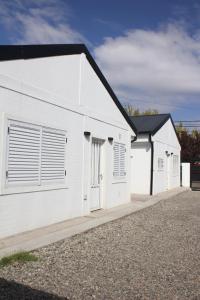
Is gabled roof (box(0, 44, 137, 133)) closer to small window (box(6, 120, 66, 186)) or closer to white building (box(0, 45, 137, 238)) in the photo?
white building (box(0, 45, 137, 238))

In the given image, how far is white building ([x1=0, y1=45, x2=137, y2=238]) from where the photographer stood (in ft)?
26.6

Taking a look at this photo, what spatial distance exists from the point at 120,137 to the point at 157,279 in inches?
365

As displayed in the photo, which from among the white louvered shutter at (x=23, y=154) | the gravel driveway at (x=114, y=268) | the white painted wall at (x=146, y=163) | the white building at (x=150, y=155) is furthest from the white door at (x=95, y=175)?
the white painted wall at (x=146, y=163)

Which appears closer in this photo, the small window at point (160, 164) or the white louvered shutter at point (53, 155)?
the white louvered shutter at point (53, 155)

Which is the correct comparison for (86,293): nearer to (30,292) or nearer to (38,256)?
(30,292)

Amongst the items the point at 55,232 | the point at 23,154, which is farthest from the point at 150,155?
the point at 23,154

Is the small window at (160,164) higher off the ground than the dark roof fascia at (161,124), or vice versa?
the dark roof fascia at (161,124)

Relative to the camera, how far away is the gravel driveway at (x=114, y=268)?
17.1ft

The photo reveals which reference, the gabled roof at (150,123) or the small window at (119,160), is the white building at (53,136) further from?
the gabled roof at (150,123)

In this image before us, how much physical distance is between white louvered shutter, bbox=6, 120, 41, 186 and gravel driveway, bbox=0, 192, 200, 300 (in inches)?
62.2

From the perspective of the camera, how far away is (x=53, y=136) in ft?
32.0

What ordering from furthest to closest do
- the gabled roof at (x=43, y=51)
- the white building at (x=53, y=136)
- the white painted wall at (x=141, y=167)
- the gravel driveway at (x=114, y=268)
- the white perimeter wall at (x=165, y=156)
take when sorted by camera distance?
the white perimeter wall at (x=165, y=156), the white painted wall at (x=141, y=167), the white building at (x=53, y=136), the gabled roof at (x=43, y=51), the gravel driveway at (x=114, y=268)

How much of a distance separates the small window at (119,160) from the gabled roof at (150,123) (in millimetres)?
4777

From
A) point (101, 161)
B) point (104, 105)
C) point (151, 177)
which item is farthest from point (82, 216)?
point (151, 177)
